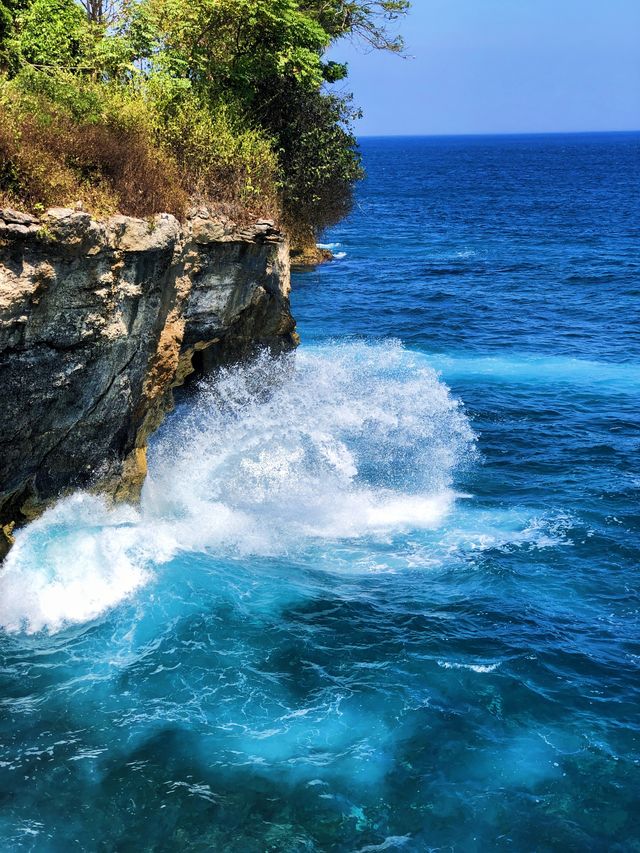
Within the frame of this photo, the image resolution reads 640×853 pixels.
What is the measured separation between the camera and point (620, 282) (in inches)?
1775

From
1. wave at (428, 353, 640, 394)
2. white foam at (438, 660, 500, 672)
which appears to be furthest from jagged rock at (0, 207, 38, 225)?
wave at (428, 353, 640, 394)

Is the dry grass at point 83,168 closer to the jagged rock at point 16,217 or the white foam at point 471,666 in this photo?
the jagged rock at point 16,217

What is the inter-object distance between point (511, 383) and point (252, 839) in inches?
842

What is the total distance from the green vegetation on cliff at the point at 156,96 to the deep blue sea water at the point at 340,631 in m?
5.65

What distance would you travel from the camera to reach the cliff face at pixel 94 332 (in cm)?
1306

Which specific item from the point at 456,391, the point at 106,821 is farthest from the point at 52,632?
the point at 456,391

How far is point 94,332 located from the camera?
1443cm

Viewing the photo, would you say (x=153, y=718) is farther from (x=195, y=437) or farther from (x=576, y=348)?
(x=576, y=348)

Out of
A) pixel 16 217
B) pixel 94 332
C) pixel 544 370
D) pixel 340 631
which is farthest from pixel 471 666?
pixel 544 370

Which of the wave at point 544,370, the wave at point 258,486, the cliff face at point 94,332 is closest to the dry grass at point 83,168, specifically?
the cliff face at point 94,332

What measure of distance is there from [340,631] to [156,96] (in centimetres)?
1307

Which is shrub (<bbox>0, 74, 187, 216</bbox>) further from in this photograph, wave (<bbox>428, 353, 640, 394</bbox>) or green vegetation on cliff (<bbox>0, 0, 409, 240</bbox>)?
wave (<bbox>428, 353, 640, 394</bbox>)

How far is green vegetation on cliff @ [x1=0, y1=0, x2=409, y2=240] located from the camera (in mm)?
14883

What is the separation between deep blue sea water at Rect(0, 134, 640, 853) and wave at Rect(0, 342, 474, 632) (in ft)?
0.21
